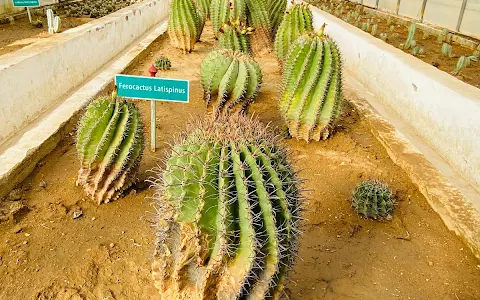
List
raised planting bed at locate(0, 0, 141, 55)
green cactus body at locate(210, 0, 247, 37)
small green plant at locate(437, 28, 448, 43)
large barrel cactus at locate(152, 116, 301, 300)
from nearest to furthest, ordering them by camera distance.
→ large barrel cactus at locate(152, 116, 301, 300)
green cactus body at locate(210, 0, 247, 37)
small green plant at locate(437, 28, 448, 43)
raised planting bed at locate(0, 0, 141, 55)

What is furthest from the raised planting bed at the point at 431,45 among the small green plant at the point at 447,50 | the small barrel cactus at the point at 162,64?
the small barrel cactus at the point at 162,64

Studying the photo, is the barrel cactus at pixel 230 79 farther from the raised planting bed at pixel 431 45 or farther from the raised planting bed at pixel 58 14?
the raised planting bed at pixel 58 14

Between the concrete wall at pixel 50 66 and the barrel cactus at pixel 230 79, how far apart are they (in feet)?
5.41

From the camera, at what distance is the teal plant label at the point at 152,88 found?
10.3 feet

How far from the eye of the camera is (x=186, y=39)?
718cm

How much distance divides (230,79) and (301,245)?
2038 mm

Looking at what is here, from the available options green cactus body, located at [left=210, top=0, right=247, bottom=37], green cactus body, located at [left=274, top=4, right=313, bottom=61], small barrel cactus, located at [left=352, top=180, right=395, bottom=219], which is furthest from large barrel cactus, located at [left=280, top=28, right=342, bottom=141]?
green cactus body, located at [left=210, top=0, right=247, bottom=37]

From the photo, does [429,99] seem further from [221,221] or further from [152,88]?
[221,221]

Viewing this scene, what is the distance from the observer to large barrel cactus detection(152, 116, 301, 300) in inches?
61.6

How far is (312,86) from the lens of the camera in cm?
379

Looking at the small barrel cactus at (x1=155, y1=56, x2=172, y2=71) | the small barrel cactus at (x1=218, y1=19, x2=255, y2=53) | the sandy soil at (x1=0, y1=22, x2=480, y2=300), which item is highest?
the small barrel cactus at (x1=218, y1=19, x2=255, y2=53)

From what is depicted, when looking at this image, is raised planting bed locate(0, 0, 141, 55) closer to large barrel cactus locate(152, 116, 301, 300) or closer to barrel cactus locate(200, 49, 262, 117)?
barrel cactus locate(200, 49, 262, 117)

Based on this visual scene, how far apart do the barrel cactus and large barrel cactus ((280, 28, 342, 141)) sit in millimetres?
389

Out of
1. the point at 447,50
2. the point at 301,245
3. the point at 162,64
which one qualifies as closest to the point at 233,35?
the point at 162,64
